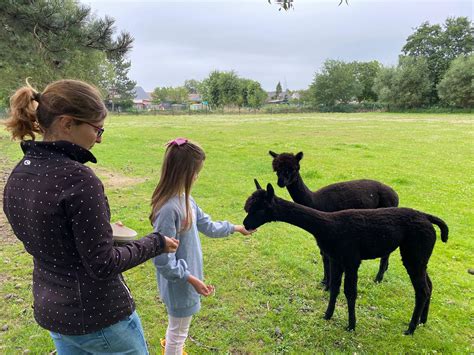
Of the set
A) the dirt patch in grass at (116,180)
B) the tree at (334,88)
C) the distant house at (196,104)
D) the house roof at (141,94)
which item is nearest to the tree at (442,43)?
the tree at (334,88)

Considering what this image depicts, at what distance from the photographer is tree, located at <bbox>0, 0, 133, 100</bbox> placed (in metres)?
5.49

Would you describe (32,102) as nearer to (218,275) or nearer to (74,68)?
(218,275)

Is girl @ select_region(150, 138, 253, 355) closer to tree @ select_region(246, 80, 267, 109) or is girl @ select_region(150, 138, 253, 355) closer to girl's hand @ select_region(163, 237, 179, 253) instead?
girl's hand @ select_region(163, 237, 179, 253)

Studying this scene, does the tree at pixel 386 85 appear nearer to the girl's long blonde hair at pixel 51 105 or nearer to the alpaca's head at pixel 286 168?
the alpaca's head at pixel 286 168

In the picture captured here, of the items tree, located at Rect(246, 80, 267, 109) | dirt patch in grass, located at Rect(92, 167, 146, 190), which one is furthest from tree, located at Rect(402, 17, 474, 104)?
dirt patch in grass, located at Rect(92, 167, 146, 190)

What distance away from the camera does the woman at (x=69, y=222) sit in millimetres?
1584

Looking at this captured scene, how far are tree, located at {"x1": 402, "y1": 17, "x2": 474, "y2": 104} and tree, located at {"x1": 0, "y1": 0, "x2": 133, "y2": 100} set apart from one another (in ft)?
227

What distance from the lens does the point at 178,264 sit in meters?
2.51

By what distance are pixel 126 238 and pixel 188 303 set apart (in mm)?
860

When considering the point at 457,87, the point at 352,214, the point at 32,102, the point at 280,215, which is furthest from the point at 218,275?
the point at 457,87

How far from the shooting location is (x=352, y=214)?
384 cm

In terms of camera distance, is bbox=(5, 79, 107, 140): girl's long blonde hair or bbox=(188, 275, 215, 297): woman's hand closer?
bbox=(5, 79, 107, 140): girl's long blonde hair

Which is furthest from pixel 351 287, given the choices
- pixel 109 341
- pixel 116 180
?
pixel 116 180

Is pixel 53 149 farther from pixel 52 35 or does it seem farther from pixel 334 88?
pixel 334 88
